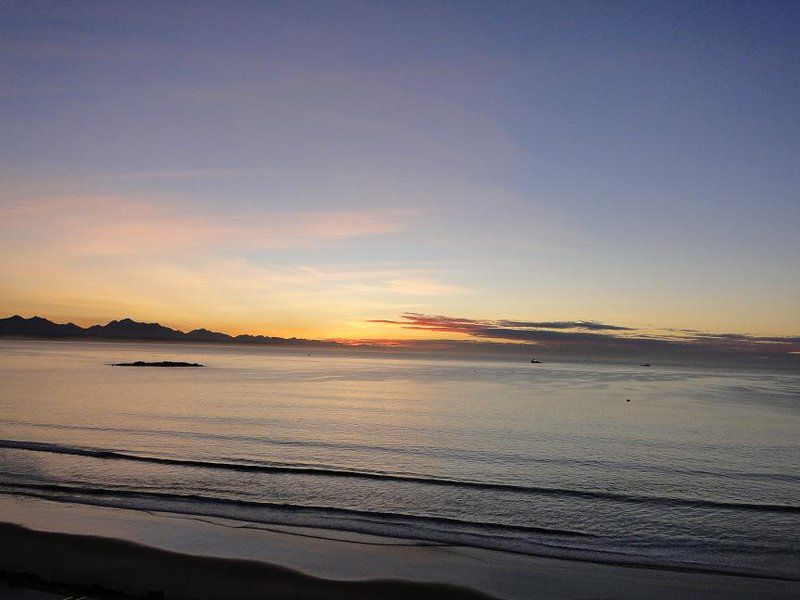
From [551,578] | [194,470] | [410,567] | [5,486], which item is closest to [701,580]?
[551,578]

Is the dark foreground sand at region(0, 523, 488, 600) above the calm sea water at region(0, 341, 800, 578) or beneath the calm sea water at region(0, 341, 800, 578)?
above

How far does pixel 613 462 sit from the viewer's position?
1104 inches

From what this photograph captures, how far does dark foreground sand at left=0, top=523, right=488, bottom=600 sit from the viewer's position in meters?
11.4

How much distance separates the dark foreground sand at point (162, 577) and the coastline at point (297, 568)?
22 mm

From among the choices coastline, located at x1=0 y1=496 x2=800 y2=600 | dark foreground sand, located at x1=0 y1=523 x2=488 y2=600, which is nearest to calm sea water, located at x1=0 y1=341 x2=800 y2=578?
coastline, located at x1=0 y1=496 x2=800 y2=600

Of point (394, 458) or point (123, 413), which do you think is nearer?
point (394, 458)

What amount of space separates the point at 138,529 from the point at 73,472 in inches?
359

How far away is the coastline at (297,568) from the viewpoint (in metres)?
11.8

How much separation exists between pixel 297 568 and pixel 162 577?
280 centimetres

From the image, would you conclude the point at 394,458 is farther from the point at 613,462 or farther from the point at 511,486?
the point at 613,462

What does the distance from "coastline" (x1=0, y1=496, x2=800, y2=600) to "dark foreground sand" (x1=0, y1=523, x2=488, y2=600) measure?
0.07 feet

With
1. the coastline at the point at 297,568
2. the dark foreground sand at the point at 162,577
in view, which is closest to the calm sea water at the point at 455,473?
the coastline at the point at 297,568

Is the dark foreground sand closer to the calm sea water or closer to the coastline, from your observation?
the coastline

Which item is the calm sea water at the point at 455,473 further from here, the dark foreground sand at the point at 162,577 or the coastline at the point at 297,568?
the dark foreground sand at the point at 162,577
